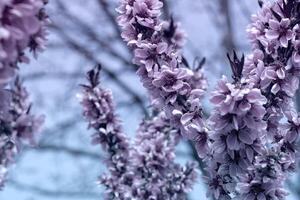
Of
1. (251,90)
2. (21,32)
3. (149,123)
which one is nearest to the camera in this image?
(21,32)

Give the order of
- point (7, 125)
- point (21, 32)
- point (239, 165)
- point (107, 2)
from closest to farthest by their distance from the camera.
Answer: point (21, 32), point (239, 165), point (7, 125), point (107, 2)

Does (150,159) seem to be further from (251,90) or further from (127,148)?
(251,90)

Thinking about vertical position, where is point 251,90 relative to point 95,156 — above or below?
above

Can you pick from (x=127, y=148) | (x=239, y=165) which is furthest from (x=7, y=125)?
(x=239, y=165)

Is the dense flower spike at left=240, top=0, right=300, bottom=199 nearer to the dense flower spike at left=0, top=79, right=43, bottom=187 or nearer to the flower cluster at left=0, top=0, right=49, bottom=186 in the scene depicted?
the flower cluster at left=0, top=0, right=49, bottom=186

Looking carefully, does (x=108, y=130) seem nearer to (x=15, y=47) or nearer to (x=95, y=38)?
(x=15, y=47)

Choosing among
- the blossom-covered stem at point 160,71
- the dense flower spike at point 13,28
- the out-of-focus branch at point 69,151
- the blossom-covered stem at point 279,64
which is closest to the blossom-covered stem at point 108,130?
the blossom-covered stem at point 160,71

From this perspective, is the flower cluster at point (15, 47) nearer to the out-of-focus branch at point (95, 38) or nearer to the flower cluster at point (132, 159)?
the flower cluster at point (132, 159)
